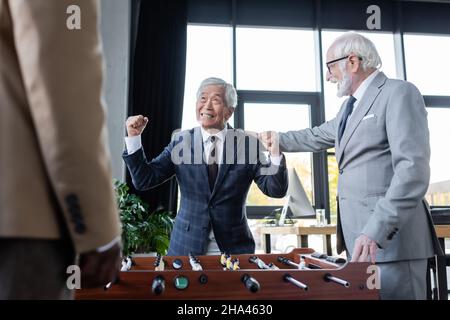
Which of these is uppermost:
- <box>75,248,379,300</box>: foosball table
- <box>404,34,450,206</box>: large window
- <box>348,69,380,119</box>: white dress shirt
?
<box>404,34,450,206</box>: large window

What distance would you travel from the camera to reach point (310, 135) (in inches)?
90.0

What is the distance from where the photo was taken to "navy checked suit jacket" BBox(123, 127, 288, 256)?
84.9 inches

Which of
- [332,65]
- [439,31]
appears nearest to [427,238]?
[332,65]

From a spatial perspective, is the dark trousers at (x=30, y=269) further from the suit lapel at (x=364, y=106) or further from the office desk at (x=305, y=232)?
the office desk at (x=305, y=232)

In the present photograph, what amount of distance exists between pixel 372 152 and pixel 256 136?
2.43 ft

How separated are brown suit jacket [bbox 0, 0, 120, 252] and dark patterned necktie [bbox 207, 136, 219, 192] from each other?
1512 mm

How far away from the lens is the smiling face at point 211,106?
2273mm

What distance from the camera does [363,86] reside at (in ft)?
6.11

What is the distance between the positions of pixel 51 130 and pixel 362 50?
153 cm

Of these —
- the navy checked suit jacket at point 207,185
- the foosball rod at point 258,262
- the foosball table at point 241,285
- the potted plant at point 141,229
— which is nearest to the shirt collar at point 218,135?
the navy checked suit jacket at point 207,185

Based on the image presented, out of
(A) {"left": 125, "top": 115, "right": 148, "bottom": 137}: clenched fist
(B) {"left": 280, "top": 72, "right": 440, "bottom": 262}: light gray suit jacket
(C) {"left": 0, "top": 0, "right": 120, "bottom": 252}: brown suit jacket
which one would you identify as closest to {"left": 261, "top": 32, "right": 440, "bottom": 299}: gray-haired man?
(B) {"left": 280, "top": 72, "right": 440, "bottom": 262}: light gray suit jacket

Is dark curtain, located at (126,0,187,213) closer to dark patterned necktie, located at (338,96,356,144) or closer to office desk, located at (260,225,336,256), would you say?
office desk, located at (260,225,336,256)

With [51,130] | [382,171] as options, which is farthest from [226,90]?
[51,130]

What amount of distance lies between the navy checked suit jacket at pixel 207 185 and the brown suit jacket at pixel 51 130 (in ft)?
4.68
